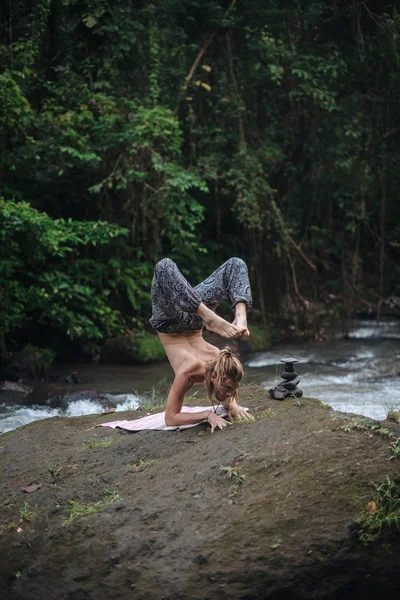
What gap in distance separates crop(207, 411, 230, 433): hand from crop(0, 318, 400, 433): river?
2823mm

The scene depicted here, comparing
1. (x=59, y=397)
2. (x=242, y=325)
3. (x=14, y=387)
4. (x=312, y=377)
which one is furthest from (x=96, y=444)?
(x=312, y=377)

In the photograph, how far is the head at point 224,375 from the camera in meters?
4.85

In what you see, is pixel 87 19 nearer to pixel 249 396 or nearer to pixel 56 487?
pixel 249 396

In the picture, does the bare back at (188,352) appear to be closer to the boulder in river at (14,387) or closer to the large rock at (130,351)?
the boulder in river at (14,387)

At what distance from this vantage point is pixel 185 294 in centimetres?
530

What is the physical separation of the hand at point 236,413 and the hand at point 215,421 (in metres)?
0.10

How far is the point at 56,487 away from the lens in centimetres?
474

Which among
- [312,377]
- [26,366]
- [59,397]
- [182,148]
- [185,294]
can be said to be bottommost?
[312,377]

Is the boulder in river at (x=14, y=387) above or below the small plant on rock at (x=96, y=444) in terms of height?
below

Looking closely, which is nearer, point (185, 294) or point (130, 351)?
point (185, 294)

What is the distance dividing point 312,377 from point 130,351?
306cm

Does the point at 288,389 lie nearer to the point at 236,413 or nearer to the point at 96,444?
the point at 236,413

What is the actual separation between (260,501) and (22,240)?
26.0ft

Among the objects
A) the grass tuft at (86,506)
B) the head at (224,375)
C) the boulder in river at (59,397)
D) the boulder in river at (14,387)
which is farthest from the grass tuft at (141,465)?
the boulder in river at (14,387)
